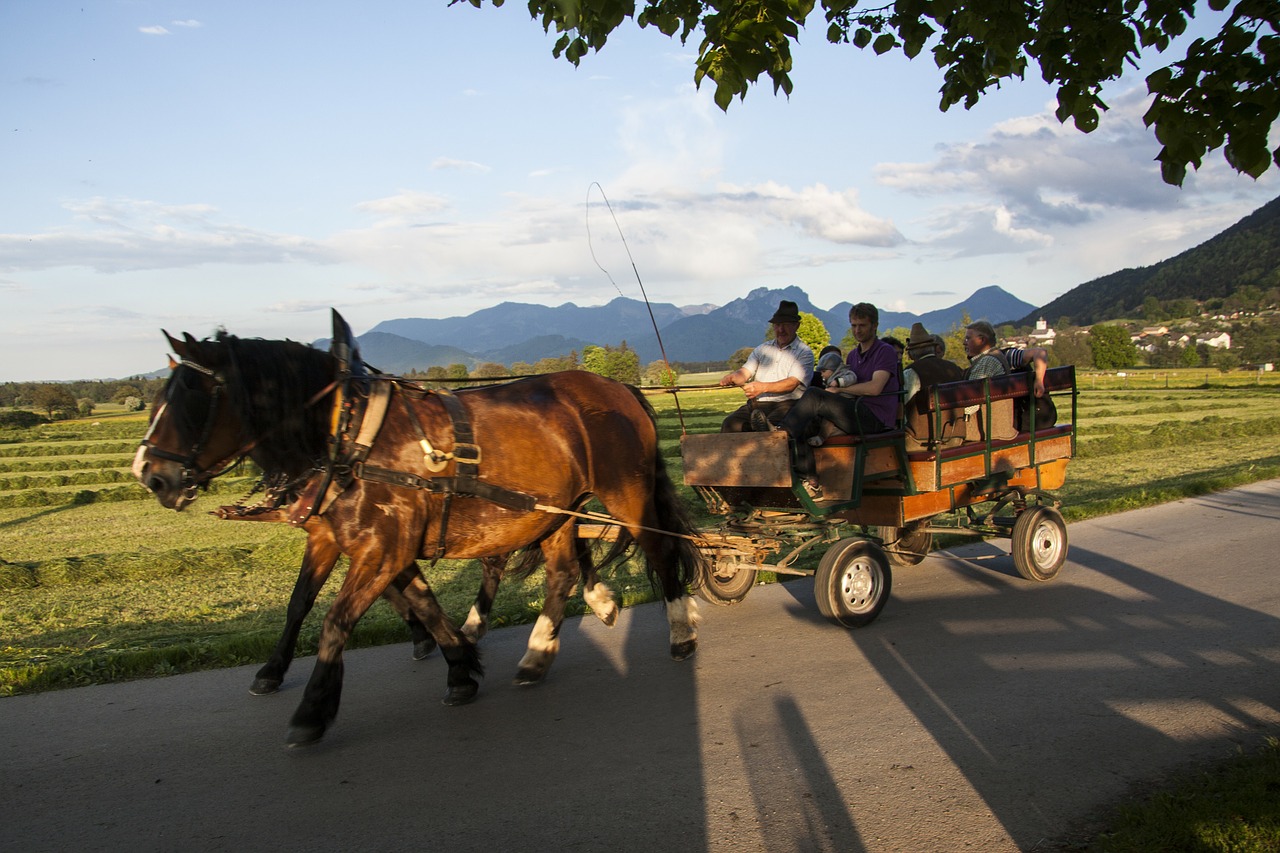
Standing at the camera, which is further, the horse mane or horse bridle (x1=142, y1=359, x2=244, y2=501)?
the horse mane

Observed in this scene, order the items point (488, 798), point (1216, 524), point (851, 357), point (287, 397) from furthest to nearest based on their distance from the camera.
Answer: point (1216, 524), point (851, 357), point (287, 397), point (488, 798)

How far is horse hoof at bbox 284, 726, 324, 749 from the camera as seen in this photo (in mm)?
4527

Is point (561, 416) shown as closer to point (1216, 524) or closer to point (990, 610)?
point (990, 610)

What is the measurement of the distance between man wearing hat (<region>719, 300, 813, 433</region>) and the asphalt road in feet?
5.25

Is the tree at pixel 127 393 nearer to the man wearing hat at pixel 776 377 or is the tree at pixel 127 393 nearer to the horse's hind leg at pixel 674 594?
the man wearing hat at pixel 776 377

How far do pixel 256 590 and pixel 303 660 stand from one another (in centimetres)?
372

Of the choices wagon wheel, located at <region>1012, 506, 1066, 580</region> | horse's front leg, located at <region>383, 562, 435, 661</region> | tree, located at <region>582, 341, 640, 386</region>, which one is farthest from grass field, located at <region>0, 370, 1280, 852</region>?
tree, located at <region>582, 341, 640, 386</region>

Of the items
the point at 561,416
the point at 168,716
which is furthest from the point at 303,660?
the point at 561,416

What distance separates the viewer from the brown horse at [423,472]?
4645mm

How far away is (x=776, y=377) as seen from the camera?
281 inches

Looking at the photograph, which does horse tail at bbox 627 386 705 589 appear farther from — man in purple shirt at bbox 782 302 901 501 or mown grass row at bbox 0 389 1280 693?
mown grass row at bbox 0 389 1280 693

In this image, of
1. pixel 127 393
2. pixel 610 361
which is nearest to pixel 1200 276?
pixel 610 361

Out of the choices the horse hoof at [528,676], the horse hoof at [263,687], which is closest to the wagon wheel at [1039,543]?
the horse hoof at [528,676]

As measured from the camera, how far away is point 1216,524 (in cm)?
1032
